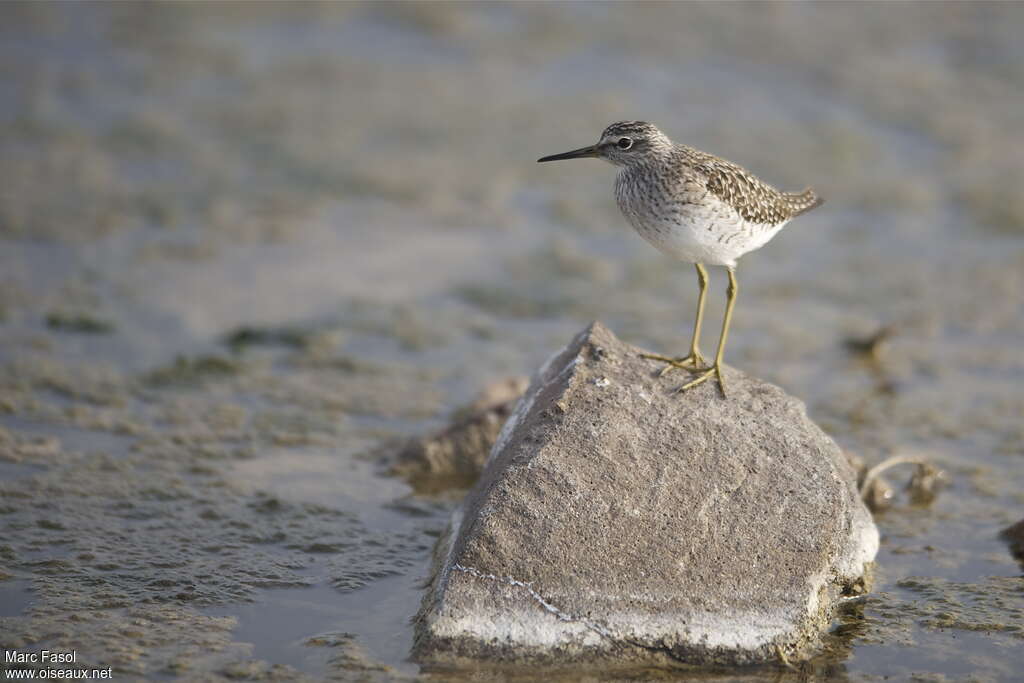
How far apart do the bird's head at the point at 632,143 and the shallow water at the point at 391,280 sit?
221 cm

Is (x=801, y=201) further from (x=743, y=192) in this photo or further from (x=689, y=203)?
(x=689, y=203)

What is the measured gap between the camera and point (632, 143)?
21.0 ft

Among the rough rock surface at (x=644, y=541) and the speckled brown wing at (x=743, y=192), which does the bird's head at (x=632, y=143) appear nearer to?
the speckled brown wing at (x=743, y=192)

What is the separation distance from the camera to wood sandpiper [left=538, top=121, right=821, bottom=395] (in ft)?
19.8

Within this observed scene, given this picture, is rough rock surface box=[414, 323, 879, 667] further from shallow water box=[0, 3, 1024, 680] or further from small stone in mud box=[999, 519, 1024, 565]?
small stone in mud box=[999, 519, 1024, 565]

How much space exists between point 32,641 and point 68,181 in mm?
6208

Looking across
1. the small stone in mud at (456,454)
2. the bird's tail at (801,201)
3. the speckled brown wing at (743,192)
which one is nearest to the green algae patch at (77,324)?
the small stone in mud at (456,454)

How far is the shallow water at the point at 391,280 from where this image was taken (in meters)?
5.94

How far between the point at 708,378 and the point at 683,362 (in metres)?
0.25

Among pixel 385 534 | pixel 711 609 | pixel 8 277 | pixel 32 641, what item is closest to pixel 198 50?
pixel 8 277

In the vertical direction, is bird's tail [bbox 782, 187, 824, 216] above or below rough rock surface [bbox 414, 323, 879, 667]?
above

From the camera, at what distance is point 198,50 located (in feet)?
42.0

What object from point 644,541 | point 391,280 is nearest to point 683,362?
point 644,541

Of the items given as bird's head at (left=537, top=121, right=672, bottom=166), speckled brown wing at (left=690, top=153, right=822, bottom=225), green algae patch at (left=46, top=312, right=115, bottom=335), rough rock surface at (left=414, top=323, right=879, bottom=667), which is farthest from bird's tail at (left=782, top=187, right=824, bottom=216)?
green algae patch at (left=46, top=312, right=115, bottom=335)
